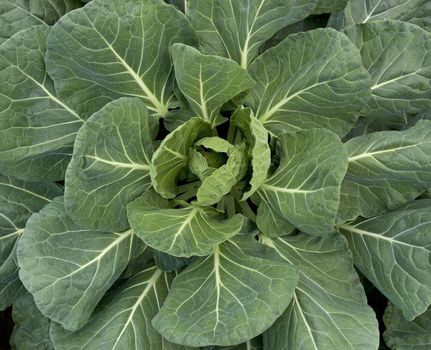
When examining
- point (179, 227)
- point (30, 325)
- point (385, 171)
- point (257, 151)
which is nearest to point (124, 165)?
point (179, 227)

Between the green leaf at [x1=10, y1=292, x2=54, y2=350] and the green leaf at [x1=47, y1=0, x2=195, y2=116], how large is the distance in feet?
1.88

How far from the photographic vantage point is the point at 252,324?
1.02m

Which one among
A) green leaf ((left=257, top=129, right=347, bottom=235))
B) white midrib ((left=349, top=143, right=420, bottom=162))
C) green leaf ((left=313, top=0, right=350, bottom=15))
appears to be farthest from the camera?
green leaf ((left=313, top=0, right=350, bottom=15))

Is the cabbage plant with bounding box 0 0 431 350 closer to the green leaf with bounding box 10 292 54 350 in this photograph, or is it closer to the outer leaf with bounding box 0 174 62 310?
the outer leaf with bounding box 0 174 62 310

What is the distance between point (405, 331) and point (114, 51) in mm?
965

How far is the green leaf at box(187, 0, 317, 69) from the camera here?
1.15 meters

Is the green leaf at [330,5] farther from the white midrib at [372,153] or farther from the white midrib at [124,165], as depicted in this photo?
the white midrib at [124,165]

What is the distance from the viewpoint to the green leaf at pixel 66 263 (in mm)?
1120

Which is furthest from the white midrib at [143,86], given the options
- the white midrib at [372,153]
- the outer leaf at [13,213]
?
the white midrib at [372,153]

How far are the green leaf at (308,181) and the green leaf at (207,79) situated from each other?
0.15m

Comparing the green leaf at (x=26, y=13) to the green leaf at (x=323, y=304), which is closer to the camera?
the green leaf at (x=323, y=304)

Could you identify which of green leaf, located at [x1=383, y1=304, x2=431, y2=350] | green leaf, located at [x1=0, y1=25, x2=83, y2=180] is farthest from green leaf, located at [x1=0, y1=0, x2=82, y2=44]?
green leaf, located at [x1=383, y1=304, x2=431, y2=350]

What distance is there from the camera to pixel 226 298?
1.10m

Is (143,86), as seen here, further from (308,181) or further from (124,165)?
(308,181)
